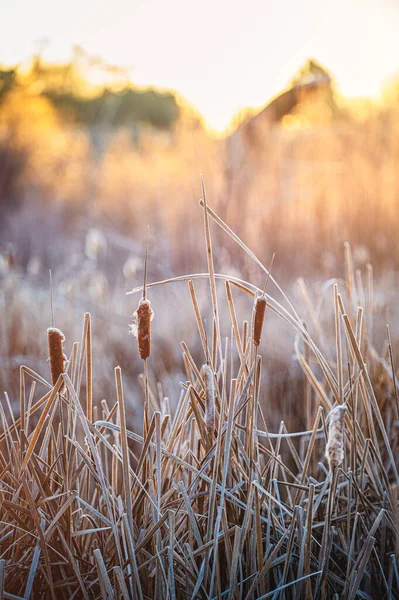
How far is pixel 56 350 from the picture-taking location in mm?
516

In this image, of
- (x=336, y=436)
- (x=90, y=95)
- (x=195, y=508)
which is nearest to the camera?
(x=336, y=436)

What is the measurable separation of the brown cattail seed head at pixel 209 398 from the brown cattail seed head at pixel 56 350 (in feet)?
0.43

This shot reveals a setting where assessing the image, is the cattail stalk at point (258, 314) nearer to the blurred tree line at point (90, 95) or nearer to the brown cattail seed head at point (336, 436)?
the brown cattail seed head at point (336, 436)

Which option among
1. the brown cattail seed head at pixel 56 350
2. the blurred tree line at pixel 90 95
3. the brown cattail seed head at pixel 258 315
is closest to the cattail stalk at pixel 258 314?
the brown cattail seed head at pixel 258 315

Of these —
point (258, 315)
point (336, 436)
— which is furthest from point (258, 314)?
point (336, 436)

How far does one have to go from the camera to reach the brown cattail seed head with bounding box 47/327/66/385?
504 mm

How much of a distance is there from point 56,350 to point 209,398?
0.48 feet

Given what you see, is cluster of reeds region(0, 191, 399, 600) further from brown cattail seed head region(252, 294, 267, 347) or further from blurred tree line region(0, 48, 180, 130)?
blurred tree line region(0, 48, 180, 130)

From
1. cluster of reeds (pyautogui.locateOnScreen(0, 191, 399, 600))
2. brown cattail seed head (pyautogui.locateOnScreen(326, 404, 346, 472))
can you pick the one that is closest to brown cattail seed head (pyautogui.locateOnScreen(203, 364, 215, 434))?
cluster of reeds (pyautogui.locateOnScreen(0, 191, 399, 600))

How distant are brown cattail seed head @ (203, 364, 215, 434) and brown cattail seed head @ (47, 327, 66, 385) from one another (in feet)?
0.43

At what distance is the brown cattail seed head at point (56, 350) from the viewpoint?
1.65 ft

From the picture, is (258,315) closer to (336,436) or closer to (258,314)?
(258,314)

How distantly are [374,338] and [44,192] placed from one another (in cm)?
530

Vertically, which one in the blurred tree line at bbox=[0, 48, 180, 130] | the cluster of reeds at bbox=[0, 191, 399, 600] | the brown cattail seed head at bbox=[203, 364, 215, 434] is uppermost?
the blurred tree line at bbox=[0, 48, 180, 130]
